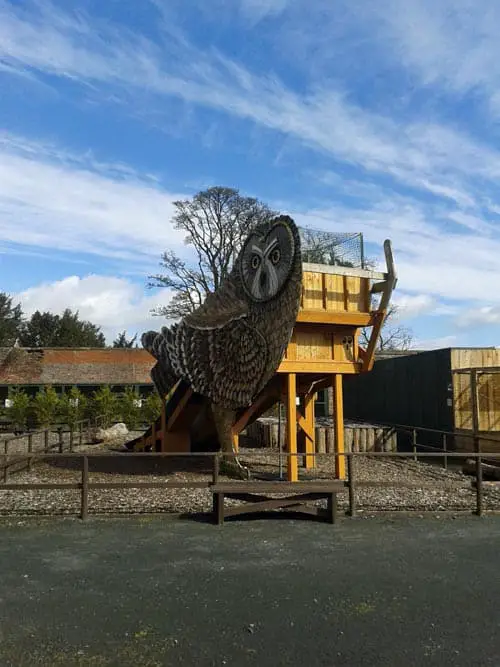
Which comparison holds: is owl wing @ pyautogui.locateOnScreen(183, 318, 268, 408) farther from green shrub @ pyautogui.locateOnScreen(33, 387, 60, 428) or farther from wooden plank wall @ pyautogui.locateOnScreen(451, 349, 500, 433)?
green shrub @ pyautogui.locateOnScreen(33, 387, 60, 428)

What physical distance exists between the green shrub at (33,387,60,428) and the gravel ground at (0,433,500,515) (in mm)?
13161

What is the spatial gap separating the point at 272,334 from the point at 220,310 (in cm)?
207

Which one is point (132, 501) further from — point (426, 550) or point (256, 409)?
point (426, 550)

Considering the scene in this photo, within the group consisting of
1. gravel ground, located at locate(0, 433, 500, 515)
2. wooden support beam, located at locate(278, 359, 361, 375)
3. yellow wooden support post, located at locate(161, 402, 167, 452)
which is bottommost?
gravel ground, located at locate(0, 433, 500, 515)

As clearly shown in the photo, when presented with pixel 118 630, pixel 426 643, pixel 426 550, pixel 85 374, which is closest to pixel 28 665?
pixel 118 630

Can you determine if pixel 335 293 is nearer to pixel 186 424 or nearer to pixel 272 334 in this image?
pixel 272 334

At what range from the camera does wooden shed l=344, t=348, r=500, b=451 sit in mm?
15516

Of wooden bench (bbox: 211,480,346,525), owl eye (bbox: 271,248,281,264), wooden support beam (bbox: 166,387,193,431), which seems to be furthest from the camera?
wooden support beam (bbox: 166,387,193,431)

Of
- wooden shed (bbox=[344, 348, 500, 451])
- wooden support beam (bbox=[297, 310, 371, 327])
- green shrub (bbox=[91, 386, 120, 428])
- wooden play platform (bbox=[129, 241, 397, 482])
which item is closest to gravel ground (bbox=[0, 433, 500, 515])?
wooden play platform (bbox=[129, 241, 397, 482])

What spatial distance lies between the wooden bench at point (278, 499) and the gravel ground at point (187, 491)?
82 centimetres

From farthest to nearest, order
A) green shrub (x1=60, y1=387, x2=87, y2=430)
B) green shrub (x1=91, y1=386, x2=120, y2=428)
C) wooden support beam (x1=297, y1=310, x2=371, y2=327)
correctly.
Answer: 1. green shrub (x1=60, y1=387, x2=87, y2=430)
2. green shrub (x1=91, y1=386, x2=120, y2=428)
3. wooden support beam (x1=297, y1=310, x2=371, y2=327)

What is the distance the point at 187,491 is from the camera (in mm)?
10594

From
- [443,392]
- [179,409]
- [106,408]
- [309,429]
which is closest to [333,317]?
[309,429]

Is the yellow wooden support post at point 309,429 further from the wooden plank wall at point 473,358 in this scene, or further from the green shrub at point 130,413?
the green shrub at point 130,413
